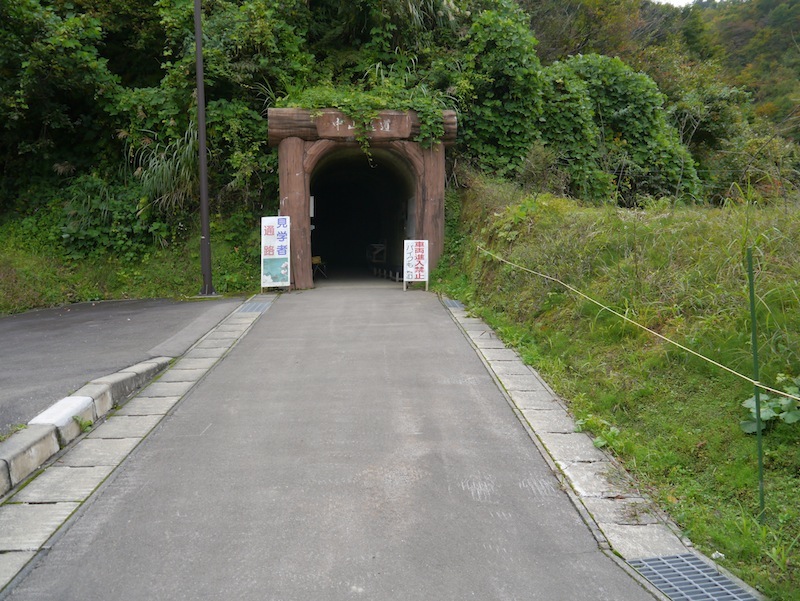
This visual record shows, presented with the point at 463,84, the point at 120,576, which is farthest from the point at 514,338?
the point at 463,84

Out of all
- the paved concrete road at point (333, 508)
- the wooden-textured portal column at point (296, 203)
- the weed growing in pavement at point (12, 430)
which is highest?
the wooden-textured portal column at point (296, 203)

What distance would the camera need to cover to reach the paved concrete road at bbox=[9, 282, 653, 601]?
2.81 meters

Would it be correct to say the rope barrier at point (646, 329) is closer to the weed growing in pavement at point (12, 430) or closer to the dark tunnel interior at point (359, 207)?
the weed growing in pavement at point (12, 430)

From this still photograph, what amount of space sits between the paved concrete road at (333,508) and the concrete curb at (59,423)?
21.3 inches

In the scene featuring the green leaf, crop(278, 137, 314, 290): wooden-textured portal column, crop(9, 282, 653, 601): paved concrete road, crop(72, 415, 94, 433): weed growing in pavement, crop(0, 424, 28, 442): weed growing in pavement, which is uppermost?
crop(278, 137, 314, 290): wooden-textured portal column

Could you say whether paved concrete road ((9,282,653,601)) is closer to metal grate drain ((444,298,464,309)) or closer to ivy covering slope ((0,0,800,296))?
metal grate drain ((444,298,464,309))

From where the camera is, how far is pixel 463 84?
43.8 ft

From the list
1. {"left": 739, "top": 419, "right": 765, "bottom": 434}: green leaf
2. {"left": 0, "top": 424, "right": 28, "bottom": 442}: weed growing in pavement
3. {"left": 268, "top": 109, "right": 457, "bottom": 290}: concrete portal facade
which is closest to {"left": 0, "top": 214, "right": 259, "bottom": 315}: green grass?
{"left": 268, "top": 109, "right": 457, "bottom": 290}: concrete portal facade

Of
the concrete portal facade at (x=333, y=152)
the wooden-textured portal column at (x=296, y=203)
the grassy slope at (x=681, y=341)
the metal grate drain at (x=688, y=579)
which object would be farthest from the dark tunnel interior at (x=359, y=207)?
the metal grate drain at (x=688, y=579)

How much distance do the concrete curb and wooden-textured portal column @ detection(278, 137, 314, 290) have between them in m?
6.53

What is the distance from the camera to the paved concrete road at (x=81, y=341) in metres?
5.25

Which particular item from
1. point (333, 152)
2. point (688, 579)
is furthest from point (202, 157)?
point (688, 579)

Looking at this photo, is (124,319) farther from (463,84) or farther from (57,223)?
(463,84)

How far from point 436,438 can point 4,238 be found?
13.0 metres
